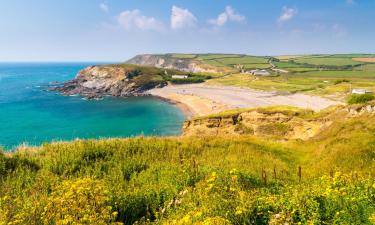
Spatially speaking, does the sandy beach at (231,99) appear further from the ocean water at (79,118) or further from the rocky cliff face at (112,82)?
the rocky cliff face at (112,82)

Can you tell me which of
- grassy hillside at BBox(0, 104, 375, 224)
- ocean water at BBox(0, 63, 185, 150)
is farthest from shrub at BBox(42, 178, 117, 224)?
ocean water at BBox(0, 63, 185, 150)

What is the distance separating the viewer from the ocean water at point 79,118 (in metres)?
72.6

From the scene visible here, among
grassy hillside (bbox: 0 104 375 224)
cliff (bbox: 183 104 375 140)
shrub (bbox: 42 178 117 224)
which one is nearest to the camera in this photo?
shrub (bbox: 42 178 117 224)

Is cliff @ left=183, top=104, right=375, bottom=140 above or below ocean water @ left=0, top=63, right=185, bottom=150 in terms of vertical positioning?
above

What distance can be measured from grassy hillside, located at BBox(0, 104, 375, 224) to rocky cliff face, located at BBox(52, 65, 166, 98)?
12372 cm

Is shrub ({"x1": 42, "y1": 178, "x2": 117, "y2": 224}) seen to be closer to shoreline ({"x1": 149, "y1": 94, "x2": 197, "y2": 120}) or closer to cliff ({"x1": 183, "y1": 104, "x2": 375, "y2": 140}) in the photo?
cliff ({"x1": 183, "y1": 104, "x2": 375, "y2": 140})

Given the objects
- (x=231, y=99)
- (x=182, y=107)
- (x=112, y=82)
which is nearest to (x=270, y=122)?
(x=182, y=107)

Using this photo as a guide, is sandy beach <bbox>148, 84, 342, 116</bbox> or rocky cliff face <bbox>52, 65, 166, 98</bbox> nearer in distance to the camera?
sandy beach <bbox>148, 84, 342, 116</bbox>

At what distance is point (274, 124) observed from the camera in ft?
158

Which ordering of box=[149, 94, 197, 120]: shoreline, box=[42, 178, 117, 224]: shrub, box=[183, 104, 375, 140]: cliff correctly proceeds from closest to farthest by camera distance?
1. box=[42, 178, 117, 224]: shrub
2. box=[183, 104, 375, 140]: cliff
3. box=[149, 94, 197, 120]: shoreline

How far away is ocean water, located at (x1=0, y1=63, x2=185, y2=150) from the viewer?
72631 mm

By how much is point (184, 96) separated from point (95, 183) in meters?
121

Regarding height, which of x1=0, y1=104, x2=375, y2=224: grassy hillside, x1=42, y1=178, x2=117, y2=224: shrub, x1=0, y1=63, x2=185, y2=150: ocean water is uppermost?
x1=42, y1=178, x2=117, y2=224: shrub

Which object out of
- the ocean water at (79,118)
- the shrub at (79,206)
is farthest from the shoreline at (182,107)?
the shrub at (79,206)
